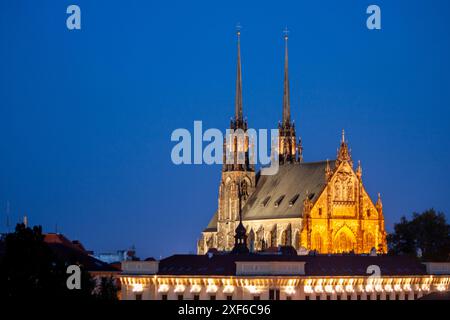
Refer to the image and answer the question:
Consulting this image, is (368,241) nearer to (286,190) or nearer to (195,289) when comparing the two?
(286,190)

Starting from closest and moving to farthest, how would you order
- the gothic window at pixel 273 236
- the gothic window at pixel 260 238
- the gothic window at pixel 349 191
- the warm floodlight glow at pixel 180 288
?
the warm floodlight glow at pixel 180 288 < the gothic window at pixel 349 191 < the gothic window at pixel 273 236 < the gothic window at pixel 260 238

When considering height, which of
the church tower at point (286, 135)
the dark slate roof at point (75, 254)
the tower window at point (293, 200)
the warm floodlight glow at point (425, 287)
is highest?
the church tower at point (286, 135)

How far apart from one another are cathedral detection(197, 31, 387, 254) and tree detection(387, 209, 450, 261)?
16.0 meters

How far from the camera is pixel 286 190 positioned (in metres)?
182

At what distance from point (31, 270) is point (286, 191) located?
77204 millimetres

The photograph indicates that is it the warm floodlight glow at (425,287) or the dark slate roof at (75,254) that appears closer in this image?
the warm floodlight glow at (425,287)

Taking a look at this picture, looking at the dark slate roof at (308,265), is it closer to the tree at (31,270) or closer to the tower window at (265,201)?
the tree at (31,270)

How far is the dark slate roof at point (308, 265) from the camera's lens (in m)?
137

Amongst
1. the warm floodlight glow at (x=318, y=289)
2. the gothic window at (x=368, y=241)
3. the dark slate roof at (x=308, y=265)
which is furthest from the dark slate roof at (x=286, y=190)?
the warm floodlight glow at (x=318, y=289)

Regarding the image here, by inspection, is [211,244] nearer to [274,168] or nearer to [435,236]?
[274,168]

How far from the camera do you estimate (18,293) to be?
10188cm

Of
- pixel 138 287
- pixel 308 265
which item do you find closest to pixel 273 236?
pixel 308 265

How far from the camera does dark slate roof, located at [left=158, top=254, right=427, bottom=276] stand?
13712 centimetres
